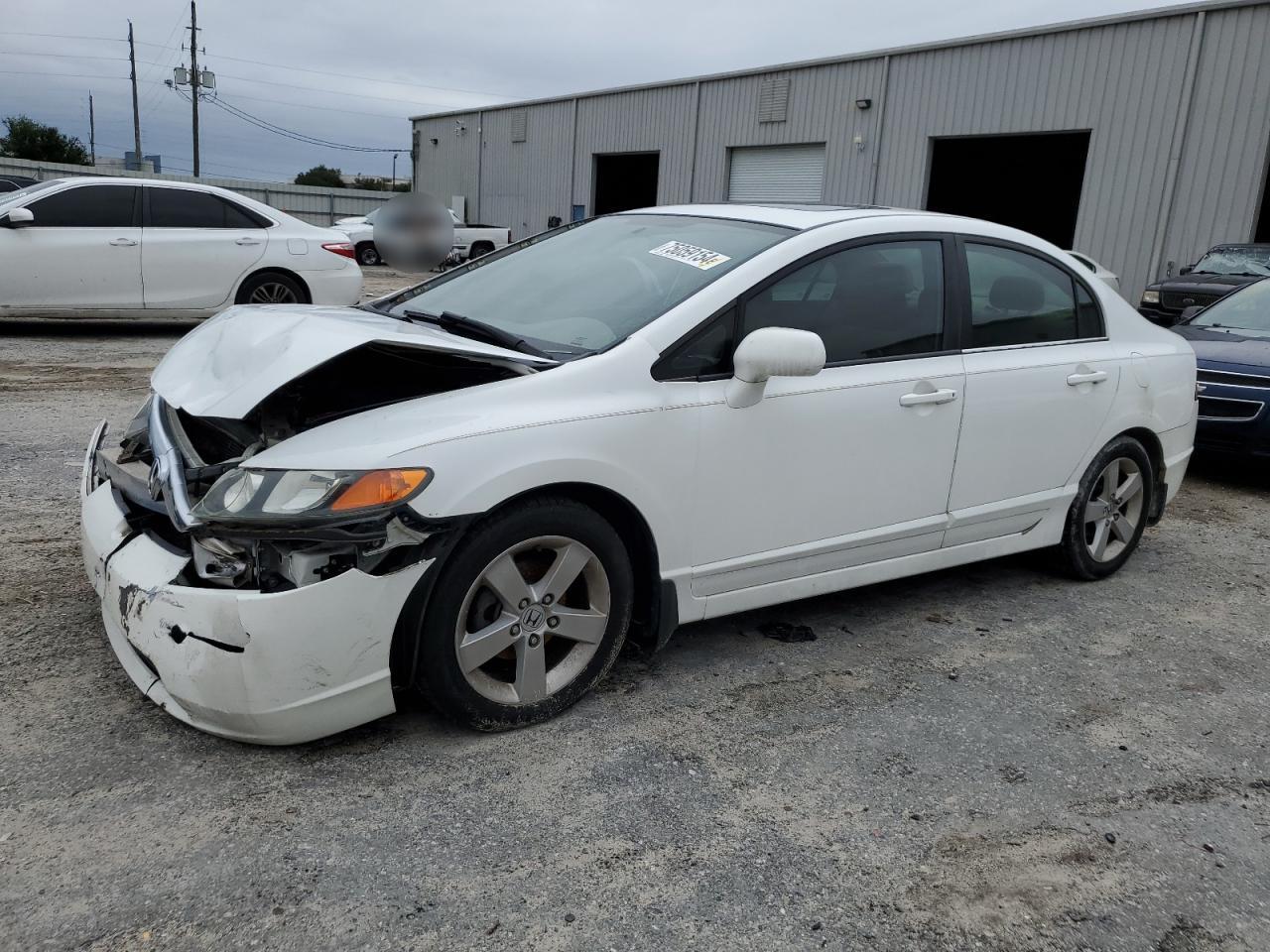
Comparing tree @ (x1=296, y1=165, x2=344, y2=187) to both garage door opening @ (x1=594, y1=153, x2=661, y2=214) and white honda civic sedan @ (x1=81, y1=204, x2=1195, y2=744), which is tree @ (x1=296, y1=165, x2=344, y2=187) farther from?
white honda civic sedan @ (x1=81, y1=204, x2=1195, y2=744)

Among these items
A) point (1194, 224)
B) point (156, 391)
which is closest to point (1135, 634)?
point (156, 391)

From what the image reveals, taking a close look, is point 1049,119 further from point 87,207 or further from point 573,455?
point 573,455

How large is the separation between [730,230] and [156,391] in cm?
202

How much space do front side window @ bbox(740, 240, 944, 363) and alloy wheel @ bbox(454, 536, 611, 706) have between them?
3.16ft

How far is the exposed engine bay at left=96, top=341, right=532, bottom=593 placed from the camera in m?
2.48

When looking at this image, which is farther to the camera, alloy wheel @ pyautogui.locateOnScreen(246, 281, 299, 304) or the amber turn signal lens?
alloy wheel @ pyautogui.locateOnScreen(246, 281, 299, 304)

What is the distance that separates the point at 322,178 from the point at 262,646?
3799 centimetres

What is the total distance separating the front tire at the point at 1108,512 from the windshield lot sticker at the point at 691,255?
2.07 metres

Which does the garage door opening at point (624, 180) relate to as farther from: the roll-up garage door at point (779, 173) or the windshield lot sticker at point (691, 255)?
the windshield lot sticker at point (691, 255)

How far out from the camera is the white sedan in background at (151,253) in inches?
357

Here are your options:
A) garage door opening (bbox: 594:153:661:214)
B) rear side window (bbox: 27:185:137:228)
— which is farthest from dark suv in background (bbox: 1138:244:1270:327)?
garage door opening (bbox: 594:153:661:214)

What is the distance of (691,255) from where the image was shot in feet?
11.3

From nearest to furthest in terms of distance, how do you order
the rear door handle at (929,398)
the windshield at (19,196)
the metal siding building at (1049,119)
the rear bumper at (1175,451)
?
the rear door handle at (929,398) → the rear bumper at (1175,451) → the windshield at (19,196) → the metal siding building at (1049,119)

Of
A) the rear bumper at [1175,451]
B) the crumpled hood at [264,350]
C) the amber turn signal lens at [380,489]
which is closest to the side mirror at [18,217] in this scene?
the crumpled hood at [264,350]
